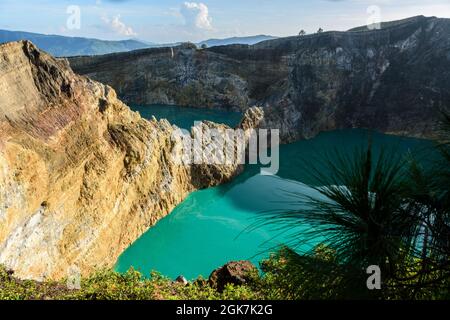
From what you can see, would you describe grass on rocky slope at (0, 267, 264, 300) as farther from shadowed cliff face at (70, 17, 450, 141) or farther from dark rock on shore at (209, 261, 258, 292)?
shadowed cliff face at (70, 17, 450, 141)

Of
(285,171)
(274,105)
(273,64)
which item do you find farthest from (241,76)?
(285,171)

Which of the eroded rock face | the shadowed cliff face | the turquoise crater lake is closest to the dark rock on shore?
the turquoise crater lake

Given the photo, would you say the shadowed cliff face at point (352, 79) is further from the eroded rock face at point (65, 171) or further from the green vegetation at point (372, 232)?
the green vegetation at point (372, 232)

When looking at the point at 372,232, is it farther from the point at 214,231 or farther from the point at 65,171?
the point at 214,231

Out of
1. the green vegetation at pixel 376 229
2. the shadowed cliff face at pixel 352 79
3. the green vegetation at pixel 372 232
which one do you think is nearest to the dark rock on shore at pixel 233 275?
the green vegetation at pixel 376 229

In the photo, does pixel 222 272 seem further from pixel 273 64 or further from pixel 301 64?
pixel 273 64
